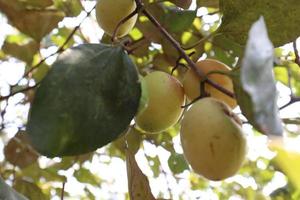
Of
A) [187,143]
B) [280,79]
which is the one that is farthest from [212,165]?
[280,79]

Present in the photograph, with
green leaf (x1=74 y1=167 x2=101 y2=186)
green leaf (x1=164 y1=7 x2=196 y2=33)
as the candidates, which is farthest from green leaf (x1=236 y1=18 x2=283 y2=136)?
green leaf (x1=74 y1=167 x2=101 y2=186)

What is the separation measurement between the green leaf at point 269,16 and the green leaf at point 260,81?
230 mm

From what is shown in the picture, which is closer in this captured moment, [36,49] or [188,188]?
[36,49]

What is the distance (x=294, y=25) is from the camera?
0.75 meters

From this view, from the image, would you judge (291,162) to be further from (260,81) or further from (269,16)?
(269,16)

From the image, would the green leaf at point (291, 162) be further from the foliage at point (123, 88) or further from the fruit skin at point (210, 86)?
the fruit skin at point (210, 86)

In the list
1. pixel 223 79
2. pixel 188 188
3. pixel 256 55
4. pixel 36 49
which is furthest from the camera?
pixel 188 188

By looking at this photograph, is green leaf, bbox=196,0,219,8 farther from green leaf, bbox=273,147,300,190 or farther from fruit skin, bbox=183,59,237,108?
green leaf, bbox=273,147,300,190

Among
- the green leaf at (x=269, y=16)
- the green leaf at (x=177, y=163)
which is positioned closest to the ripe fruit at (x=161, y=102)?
the green leaf at (x=269, y=16)

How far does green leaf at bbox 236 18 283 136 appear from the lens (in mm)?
483

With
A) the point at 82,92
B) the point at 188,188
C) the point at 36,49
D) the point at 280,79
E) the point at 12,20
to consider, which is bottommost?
the point at 188,188

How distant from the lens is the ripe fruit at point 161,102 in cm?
75

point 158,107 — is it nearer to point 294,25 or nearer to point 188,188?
point 294,25

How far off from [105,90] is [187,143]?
115 mm
